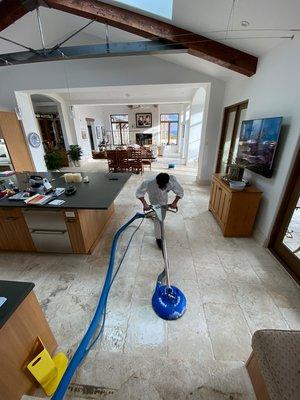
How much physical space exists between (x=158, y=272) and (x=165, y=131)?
11.0 m

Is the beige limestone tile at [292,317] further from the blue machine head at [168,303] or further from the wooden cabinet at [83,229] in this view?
the wooden cabinet at [83,229]

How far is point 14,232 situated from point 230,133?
454 centimetres

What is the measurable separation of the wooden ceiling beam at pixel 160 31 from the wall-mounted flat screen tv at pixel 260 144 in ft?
3.35

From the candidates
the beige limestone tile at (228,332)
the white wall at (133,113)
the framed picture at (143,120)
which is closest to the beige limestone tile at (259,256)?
the beige limestone tile at (228,332)

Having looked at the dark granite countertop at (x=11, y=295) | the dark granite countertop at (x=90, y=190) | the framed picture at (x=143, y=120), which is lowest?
the dark granite countertop at (x=11, y=295)

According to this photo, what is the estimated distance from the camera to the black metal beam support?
269 centimetres

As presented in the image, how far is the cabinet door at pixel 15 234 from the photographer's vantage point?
220 cm

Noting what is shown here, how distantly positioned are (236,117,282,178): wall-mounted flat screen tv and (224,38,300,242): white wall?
3.9 inches

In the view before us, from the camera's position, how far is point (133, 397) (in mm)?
1097

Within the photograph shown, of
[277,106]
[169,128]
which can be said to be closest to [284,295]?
[277,106]

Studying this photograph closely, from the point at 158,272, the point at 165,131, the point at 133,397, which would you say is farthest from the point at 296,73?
the point at 165,131

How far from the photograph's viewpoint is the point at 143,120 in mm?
11562

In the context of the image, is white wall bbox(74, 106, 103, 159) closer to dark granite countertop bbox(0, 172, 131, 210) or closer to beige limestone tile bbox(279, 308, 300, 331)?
dark granite countertop bbox(0, 172, 131, 210)

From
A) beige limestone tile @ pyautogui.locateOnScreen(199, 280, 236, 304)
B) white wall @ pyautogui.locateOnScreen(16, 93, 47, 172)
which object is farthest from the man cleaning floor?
white wall @ pyautogui.locateOnScreen(16, 93, 47, 172)
